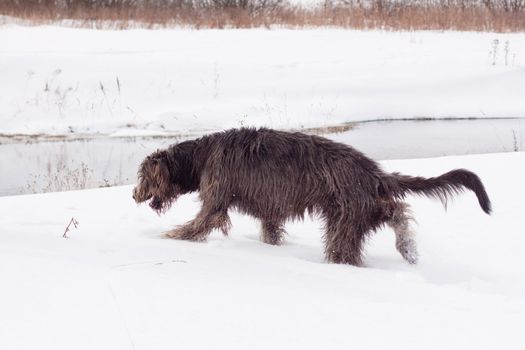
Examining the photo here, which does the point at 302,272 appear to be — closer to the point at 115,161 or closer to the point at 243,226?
the point at 243,226

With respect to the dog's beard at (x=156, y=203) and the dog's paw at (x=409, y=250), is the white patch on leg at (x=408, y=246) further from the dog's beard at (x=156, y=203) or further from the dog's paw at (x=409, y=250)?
the dog's beard at (x=156, y=203)

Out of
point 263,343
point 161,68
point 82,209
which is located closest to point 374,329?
point 263,343

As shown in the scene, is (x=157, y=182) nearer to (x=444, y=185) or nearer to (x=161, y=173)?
(x=161, y=173)

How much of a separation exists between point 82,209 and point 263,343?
3.66 m

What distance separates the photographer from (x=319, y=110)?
13797 mm

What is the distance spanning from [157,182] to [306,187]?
126cm

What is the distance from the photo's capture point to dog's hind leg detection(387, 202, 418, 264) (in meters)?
5.54

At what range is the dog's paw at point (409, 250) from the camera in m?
5.62

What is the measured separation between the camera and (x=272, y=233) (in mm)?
6066

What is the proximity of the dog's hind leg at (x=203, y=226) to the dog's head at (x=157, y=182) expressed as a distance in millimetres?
329

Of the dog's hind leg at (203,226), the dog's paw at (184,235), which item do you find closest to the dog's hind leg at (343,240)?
the dog's hind leg at (203,226)

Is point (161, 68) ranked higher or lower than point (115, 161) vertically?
higher

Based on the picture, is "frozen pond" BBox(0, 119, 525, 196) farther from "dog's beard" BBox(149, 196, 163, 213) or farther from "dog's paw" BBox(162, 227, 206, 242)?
"dog's paw" BBox(162, 227, 206, 242)

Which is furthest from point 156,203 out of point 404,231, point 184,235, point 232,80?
point 232,80
